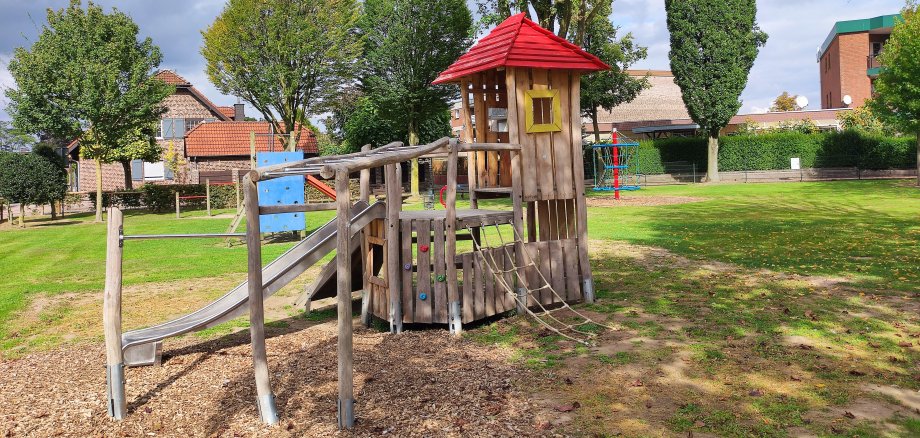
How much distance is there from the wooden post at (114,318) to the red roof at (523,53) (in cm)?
544

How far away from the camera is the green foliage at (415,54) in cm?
4119

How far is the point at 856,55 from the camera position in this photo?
188 ft

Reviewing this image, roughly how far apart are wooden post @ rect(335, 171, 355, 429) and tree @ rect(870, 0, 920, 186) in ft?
110

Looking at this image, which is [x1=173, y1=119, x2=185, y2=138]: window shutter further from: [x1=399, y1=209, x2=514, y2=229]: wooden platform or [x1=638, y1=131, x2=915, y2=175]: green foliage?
[x1=399, y1=209, x2=514, y2=229]: wooden platform

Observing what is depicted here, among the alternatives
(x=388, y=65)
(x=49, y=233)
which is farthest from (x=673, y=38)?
(x=49, y=233)

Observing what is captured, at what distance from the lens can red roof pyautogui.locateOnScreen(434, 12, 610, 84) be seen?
9.91m

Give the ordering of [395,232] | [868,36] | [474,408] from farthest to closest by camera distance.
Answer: [868,36] → [395,232] → [474,408]

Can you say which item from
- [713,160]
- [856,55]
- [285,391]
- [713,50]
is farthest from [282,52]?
[856,55]

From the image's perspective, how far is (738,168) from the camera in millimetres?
49719

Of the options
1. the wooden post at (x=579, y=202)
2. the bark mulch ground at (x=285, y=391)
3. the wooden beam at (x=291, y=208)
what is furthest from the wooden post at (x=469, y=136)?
the wooden beam at (x=291, y=208)

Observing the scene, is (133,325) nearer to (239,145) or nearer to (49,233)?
(49,233)

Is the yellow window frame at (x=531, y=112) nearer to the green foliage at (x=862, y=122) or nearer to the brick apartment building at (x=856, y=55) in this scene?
the green foliage at (x=862, y=122)

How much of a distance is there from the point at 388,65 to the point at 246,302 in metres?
35.6

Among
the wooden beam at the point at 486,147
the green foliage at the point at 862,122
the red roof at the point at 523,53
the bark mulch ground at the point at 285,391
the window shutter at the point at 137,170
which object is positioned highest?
the green foliage at the point at 862,122
